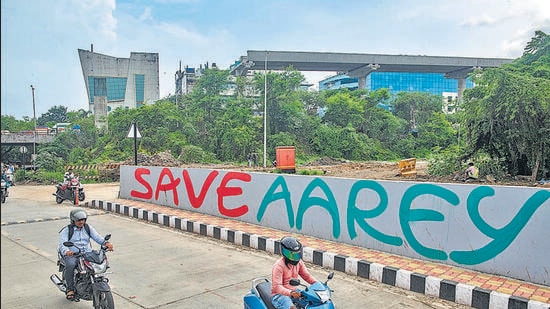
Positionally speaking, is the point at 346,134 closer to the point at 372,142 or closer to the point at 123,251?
the point at 372,142

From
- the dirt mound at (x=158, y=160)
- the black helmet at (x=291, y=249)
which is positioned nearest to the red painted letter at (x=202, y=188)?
the black helmet at (x=291, y=249)

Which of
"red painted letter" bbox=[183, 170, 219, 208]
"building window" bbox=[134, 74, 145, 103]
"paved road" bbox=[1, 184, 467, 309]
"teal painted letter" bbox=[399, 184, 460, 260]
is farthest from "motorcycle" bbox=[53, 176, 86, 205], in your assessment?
"building window" bbox=[134, 74, 145, 103]

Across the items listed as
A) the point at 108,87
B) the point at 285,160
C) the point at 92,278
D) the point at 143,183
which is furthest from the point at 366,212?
the point at 108,87

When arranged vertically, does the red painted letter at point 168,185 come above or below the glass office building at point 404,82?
below

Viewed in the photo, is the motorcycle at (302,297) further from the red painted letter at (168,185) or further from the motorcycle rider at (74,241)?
the red painted letter at (168,185)

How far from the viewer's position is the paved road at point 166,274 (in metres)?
5.30

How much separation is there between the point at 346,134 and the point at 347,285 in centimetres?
3785

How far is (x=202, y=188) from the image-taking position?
424 inches

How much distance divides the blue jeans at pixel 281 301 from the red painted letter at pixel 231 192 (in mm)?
5635

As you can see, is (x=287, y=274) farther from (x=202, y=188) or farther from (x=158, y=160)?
(x=158, y=160)

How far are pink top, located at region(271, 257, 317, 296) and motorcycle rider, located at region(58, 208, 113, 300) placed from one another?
2.17m

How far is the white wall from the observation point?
5535mm

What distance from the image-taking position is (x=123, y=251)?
7.83 m

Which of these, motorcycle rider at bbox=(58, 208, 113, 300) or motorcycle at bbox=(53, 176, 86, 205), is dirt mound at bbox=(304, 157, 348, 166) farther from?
motorcycle rider at bbox=(58, 208, 113, 300)
